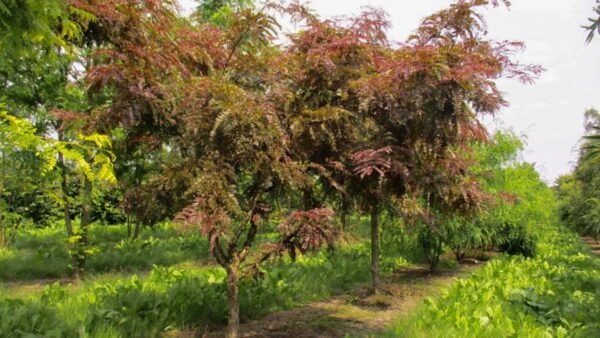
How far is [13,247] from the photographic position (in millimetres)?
12797

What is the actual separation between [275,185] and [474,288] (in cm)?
418

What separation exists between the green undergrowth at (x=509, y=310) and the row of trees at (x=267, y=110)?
4.91ft

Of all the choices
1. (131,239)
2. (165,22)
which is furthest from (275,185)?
(131,239)

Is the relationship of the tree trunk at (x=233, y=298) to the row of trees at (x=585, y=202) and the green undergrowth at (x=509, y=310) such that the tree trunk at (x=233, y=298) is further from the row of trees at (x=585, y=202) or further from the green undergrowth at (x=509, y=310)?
the row of trees at (x=585, y=202)

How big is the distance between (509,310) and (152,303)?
471cm

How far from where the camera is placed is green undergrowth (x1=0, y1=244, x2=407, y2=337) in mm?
4656

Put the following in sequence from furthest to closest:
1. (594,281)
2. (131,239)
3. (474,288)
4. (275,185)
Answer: (131,239), (594,281), (474,288), (275,185)

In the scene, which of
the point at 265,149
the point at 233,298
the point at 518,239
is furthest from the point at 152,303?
the point at 518,239

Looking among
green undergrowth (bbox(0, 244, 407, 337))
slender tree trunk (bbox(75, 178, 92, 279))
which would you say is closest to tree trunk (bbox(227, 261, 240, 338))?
green undergrowth (bbox(0, 244, 407, 337))

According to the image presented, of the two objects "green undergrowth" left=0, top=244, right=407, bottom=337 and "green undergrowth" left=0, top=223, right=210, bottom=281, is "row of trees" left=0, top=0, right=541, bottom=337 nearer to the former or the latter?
"green undergrowth" left=0, top=244, right=407, bottom=337

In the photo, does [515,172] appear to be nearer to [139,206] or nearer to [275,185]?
[275,185]

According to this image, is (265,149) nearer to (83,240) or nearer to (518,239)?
(83,240)

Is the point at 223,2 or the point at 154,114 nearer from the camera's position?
the point at 154,114

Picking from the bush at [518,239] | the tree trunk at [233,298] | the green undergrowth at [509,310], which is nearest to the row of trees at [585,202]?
the bush at [518,239]
